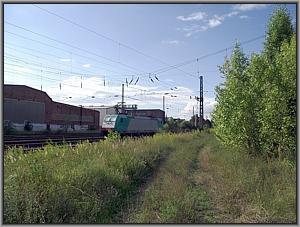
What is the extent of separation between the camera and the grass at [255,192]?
6.66m

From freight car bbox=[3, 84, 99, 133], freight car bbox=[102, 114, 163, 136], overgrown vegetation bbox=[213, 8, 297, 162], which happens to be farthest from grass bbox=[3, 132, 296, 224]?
freight car bbox=[3, 84, 99, 133]

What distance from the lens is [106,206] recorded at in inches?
296

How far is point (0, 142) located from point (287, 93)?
358 inches

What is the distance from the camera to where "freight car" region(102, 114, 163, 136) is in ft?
139

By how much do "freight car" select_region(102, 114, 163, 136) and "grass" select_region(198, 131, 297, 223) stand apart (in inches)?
1180

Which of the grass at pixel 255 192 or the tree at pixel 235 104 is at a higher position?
the tree at pixel 235 104

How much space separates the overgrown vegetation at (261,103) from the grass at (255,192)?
111 centimetres

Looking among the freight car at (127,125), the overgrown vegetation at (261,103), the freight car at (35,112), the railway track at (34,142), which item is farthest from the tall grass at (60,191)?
the freight car at (35,112)

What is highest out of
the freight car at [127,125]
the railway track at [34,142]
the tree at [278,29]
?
the tree at [278,29]

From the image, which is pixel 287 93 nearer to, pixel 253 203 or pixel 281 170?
pixel 281 170

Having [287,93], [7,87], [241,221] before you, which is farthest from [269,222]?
[7,87]

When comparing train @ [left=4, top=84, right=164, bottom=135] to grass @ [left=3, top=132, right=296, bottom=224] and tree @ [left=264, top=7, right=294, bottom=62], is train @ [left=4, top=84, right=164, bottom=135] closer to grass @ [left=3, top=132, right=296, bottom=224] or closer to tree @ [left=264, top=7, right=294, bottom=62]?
tree @ [left=264, top=7, right=294, bottom=62]

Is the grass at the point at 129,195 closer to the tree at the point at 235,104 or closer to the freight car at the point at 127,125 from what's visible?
the tree at the point at 235,104

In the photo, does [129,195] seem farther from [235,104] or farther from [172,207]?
[235,104]
